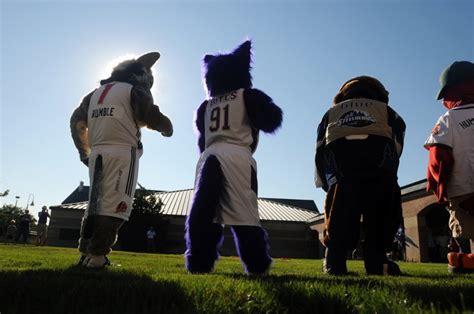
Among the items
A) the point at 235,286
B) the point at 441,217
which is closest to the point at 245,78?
the point at 235,286

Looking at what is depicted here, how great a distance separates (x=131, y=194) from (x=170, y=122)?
1.04m

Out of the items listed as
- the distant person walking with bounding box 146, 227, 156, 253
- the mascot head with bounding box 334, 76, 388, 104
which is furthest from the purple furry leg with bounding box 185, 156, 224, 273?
the distant person walking with bounding box 146, 227, 156, 253

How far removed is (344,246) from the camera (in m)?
3.76

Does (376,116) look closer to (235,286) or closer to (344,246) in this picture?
(344,246)

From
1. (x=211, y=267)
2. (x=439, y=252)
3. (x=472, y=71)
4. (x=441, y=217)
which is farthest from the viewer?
(x=441, y=217)

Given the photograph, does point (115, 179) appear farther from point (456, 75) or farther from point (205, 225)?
point (456, 75)

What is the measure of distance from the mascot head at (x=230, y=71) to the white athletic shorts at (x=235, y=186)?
0.86 m

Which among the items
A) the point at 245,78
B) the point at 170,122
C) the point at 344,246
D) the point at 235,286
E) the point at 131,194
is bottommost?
the point at 235,286

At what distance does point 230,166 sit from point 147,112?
114cm

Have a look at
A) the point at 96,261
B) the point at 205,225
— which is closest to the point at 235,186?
the point at 205,225

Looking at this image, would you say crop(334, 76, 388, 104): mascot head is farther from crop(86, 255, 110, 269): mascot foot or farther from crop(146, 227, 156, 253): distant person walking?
crop(146, 227, 156, 253): distant person walking

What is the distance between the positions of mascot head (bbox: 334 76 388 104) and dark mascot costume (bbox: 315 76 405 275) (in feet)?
0.60

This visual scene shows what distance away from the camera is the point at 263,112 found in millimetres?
4148

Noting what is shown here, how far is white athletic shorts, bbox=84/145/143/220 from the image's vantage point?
142 inches
